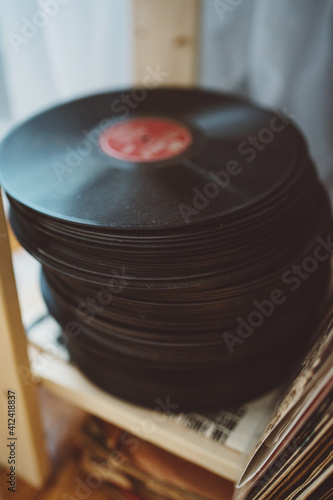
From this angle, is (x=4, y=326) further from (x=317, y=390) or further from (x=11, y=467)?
(x=317, y=390)


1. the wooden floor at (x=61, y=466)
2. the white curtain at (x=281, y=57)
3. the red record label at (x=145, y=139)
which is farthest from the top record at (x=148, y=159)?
the wooden floor at (x=61, y=466)

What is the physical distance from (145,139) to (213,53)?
37 cm

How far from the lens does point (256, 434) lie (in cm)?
62

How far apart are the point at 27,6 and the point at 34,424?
2.36 feet

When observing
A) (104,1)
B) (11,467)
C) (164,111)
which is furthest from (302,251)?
(104,1)

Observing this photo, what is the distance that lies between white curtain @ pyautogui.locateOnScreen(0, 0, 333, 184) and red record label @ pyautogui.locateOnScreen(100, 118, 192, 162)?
0.28 metres

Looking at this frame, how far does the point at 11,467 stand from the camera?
725mm

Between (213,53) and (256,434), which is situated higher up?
(213,53)

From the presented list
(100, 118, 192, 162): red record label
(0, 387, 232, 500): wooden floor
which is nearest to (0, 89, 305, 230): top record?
(100, 118, 192, 162): red record label

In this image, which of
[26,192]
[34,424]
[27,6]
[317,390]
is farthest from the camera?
[27,6]

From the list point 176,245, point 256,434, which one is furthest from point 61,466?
point 176,245

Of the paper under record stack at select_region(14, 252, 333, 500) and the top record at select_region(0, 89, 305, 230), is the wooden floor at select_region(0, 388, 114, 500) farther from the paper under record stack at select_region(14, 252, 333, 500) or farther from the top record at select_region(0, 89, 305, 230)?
the top record at select_region(0, 89, 305, 230)

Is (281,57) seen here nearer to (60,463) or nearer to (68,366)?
(68,366)

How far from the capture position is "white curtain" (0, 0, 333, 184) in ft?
2.68
